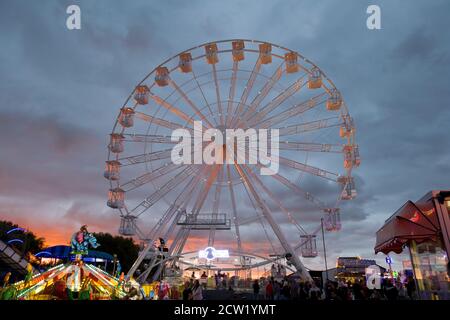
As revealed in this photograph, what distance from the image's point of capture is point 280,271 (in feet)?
77.0

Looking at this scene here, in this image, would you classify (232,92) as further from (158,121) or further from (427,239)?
(427,239)

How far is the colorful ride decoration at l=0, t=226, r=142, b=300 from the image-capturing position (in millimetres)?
11380

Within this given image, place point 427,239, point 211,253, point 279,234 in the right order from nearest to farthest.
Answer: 1. point 427,239
2. point 279,234
3. point 211,253

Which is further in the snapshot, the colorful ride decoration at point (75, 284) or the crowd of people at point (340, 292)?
the crowd of people at point (340, 292)

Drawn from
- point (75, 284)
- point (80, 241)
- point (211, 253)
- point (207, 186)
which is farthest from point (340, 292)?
point (211, 253)

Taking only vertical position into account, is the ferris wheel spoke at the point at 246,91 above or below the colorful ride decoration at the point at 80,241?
above

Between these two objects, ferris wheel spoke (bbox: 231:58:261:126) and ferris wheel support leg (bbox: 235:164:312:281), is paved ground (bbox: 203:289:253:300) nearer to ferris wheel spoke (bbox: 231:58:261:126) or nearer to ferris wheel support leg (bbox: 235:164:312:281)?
ferris wheel support leg (bbox: 235:164:312:281)

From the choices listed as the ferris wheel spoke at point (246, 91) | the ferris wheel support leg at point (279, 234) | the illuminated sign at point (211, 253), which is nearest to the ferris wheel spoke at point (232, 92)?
the ferris wheel spoke at point (246, 91)

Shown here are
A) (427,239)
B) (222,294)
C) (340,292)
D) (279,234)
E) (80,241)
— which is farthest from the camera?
(279,234)

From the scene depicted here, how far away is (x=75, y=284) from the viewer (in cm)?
1247

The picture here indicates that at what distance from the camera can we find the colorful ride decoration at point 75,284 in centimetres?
1138

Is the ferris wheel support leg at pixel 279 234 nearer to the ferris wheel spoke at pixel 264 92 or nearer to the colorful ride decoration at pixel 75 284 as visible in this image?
the ferris wheel spoke at pixel 264 92

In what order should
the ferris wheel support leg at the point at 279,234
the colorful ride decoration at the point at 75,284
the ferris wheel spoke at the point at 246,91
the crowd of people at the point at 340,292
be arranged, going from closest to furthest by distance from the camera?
the colorful ride decoration at the point at 75,284
the crowd of people at the point at 340,292
the ferris wheel support leg at the point at 279,234
the ferris wheel spoke at the point at 246,91

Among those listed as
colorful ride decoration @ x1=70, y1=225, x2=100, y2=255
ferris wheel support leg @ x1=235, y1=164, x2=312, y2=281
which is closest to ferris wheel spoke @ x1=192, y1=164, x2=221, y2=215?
ferris wheel support leg @ x1=235, y1=164, x2=312, y2=281
